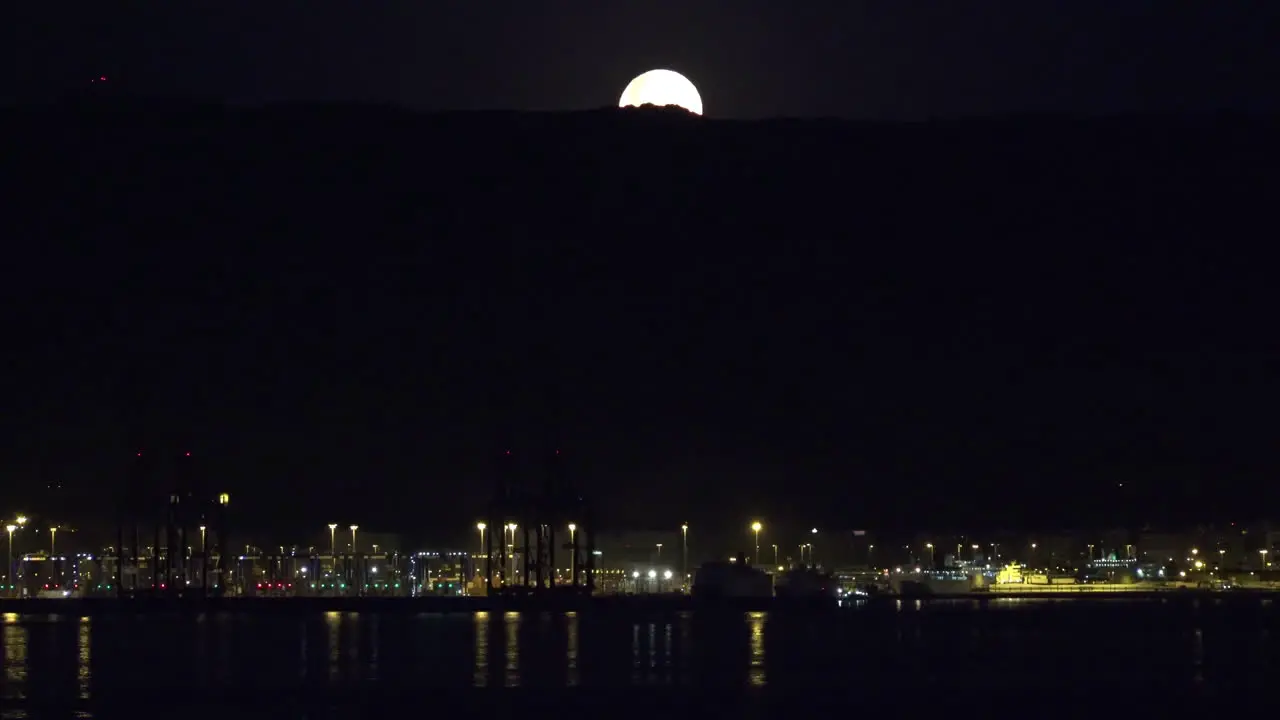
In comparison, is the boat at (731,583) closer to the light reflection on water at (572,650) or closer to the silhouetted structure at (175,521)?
the light reflection on water at (572,650)

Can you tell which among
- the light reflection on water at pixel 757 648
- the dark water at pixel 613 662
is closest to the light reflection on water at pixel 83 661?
the dark water at pixel 613 662

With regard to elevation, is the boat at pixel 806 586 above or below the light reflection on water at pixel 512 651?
below

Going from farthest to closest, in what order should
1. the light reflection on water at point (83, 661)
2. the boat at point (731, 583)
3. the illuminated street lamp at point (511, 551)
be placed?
the illuminated street lamp at point (511, 551) < the boat at point (731, 583) < the light reflection on water at point (83, 661)

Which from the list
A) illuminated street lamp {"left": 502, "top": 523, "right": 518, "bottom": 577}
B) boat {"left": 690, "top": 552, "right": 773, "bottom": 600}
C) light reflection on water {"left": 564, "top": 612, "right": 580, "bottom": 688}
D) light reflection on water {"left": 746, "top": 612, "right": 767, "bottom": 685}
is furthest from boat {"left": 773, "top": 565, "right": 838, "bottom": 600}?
light reflection on water {"left": 564, "top": 612, "right": 580, "bottom": 688}

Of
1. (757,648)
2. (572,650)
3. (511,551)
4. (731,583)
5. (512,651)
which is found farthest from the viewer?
(511,551)

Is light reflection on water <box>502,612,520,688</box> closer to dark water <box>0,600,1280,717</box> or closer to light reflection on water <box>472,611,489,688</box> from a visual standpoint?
dark water <box>0,600,1280,717</box>

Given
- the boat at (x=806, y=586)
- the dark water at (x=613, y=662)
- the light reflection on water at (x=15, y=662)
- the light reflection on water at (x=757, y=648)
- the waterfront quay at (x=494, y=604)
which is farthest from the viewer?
the boat at (x=806, y=586)

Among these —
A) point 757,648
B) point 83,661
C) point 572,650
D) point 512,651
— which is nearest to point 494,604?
point 572,650

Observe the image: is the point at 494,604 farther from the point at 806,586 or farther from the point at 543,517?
the point at 806,586

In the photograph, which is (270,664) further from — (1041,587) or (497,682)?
(1041,587)
